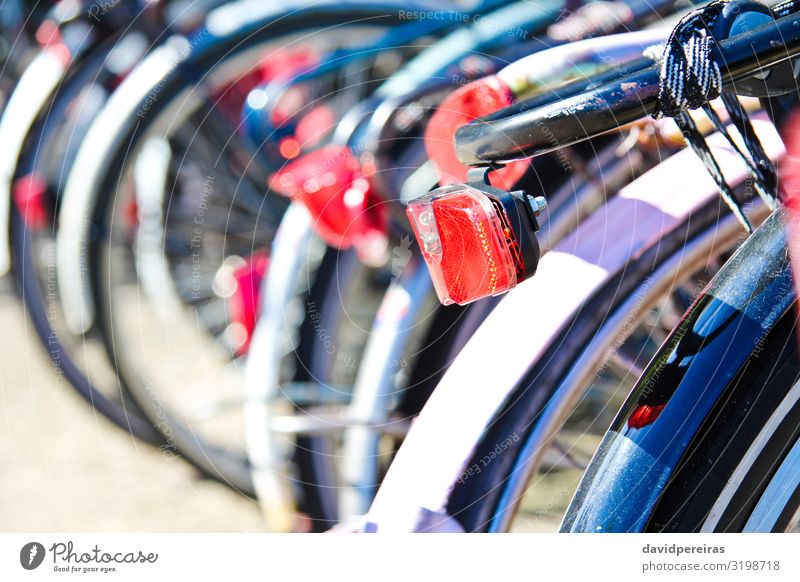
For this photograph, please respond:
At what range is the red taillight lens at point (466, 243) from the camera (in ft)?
A: 1.45

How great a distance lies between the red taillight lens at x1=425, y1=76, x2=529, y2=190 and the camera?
626 mm

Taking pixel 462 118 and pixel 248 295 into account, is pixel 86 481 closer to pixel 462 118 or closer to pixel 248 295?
pixel 248 295

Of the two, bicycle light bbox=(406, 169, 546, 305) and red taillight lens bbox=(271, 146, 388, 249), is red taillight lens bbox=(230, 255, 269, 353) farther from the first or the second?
bicycle light bbox=(406, 169, 546, 305)

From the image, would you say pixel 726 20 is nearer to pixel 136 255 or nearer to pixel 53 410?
pixel 136 255

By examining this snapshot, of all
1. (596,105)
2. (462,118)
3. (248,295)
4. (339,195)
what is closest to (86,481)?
(248,295)

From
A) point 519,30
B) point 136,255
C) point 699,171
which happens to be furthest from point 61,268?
point 699,171

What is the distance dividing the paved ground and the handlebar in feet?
2.52

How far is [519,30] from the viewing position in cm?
Answer: 81

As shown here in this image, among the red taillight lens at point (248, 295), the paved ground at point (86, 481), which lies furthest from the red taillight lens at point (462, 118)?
the paved ground at point (86, 481)

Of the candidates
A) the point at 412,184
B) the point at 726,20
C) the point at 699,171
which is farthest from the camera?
Result: the point at 412,184

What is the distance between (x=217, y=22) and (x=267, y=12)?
82 mm

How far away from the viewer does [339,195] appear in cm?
85

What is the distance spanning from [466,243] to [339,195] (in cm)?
41

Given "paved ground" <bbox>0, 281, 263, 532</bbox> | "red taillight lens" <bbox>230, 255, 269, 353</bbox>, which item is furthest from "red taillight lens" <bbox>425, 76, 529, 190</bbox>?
"paved ground" <bbox>0, 281, 263, 532</bbox>
